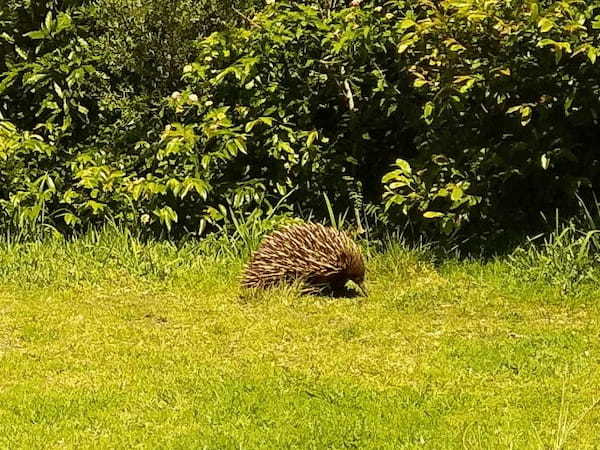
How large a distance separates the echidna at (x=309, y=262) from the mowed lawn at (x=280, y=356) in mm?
126

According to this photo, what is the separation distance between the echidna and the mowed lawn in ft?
0.41

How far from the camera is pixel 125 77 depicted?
8.12 m

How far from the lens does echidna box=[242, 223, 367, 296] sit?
644cm

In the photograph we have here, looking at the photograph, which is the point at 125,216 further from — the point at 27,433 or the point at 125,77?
the point at 27,433

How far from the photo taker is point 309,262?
21.2 ft

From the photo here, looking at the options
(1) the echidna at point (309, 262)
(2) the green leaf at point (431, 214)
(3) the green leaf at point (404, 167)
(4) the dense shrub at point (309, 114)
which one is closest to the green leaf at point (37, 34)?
(4) the dense shrub at point (309, 114)

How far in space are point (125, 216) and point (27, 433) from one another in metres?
3.59

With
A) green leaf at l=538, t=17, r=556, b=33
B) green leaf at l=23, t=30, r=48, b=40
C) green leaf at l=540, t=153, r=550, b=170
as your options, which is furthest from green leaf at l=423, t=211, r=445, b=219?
green leaf at l=23, t=30, r=48, b=40

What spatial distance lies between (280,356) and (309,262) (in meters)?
1.27

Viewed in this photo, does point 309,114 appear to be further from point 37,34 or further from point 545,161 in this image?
point 37,34

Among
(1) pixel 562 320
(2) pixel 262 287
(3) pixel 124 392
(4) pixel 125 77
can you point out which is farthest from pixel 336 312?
(4) pixel 125 77

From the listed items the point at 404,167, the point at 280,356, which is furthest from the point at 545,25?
the point at 280,356

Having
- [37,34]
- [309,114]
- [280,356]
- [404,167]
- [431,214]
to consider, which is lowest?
[280,356]

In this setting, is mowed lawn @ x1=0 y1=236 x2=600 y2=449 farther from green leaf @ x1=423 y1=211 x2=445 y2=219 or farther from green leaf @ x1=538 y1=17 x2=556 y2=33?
green leaf @ x1=538 y1=17 x2=556 y2=33
